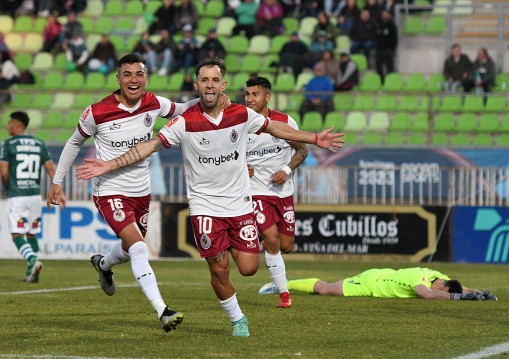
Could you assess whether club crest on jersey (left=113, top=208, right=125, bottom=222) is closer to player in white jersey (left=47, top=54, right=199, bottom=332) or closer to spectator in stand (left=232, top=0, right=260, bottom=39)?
player in white jersey (left=47, top=54, right=199, bottom=332)

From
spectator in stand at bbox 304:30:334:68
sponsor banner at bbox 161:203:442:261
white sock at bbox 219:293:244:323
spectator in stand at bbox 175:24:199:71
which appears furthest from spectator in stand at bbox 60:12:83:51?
white sock at bbox 219:293:244:323

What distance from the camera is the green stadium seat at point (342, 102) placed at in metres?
24.5

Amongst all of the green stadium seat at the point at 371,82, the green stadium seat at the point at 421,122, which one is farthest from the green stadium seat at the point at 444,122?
the green stadium seat at the point at 371,82

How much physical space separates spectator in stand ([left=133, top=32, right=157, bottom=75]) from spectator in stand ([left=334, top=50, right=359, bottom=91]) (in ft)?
16.4

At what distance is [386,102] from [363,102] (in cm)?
55

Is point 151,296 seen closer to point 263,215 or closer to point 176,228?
point 263,215

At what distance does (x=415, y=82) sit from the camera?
26.5 meters

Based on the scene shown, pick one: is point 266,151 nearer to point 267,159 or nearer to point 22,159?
point 267,159

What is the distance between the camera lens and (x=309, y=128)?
24.2m

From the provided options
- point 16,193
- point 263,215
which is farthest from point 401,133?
point 263,215

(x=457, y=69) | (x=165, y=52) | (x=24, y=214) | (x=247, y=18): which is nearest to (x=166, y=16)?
(x=165, y=52)

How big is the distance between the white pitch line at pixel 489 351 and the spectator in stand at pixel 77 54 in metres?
21.7

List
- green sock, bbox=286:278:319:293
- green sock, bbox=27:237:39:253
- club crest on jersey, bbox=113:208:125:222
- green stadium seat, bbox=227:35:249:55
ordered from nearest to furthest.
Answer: club crest on jersey, bbox=113:208:125:222 → green sock, bbox=286:278:319:293 → green sock, bbox=27:237:39:253 → green stadium seat, bbox=227:35:249:55

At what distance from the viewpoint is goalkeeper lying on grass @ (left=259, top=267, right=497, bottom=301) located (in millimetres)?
12781
